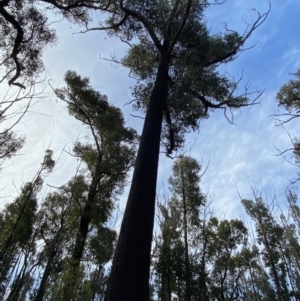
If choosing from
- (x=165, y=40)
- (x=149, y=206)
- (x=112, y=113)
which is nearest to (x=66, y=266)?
(x=149, y=206)

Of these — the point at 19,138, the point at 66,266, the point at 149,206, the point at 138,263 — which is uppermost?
the point at 19,138

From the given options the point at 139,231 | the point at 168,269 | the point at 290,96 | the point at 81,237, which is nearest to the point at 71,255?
the point at 81,237

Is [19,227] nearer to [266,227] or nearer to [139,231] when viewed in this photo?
[139,231]

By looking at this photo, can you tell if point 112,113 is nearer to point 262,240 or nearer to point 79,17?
point 79,17

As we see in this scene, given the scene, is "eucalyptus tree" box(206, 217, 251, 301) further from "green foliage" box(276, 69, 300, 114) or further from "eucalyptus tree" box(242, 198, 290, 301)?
"green foliage" box(276, 69, 300, 114)

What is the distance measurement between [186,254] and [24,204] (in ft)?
24.9

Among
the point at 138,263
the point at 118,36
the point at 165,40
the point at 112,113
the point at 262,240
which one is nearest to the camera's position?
the point at 138,263

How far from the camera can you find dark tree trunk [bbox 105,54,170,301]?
2375mm

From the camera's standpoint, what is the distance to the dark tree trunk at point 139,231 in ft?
7.79

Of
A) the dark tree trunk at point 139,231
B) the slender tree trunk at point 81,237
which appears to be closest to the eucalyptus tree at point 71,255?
the slender tree trunk at point 81,237

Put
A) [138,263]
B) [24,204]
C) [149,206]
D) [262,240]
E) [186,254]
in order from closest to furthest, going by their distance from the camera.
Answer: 1. [138,263]
2. [149,206]
3. [186,254]
4. [24,204]
5. [262,240]

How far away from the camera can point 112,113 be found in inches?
394

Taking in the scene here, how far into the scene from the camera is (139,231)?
2816 millimetres

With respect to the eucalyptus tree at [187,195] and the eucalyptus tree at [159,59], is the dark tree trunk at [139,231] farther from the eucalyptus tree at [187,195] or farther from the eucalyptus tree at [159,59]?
the eucalyptus tree at [187,195]
